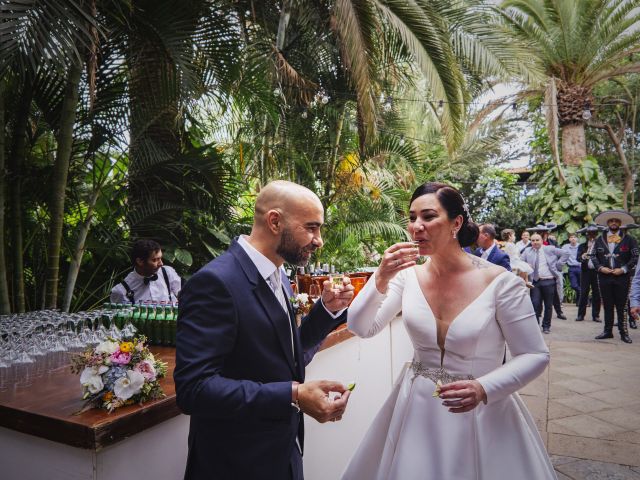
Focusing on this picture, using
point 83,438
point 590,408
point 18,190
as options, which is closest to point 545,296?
point 590,408

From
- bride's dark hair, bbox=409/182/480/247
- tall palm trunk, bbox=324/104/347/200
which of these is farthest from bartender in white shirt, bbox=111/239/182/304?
Result: tall palm trunk, bbox=324/104/347/200

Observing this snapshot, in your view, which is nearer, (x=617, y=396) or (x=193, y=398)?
(x=193, y=398)

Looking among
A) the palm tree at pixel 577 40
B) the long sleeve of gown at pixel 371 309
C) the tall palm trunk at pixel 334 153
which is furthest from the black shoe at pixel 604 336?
the long sleeve of gown at pixel 371 309

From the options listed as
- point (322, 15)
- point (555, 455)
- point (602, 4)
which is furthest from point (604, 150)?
point (555, 455)

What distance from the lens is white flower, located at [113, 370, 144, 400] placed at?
6.07ft

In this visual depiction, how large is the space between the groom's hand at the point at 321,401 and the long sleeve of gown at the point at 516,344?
0.80 m

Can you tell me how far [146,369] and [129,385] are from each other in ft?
0.35

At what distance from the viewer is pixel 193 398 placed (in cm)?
138

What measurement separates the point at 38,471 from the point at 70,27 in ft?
9.94

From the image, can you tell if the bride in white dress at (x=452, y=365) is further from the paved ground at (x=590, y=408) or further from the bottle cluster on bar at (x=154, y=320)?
the paved ground at (x=590, y=408)

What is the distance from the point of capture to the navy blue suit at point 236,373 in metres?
1.40

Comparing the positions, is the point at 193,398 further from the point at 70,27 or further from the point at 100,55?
the point at 100,55

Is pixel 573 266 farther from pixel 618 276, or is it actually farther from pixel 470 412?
pixel 470 412

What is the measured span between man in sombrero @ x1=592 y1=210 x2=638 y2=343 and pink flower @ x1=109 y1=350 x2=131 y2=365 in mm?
8607
